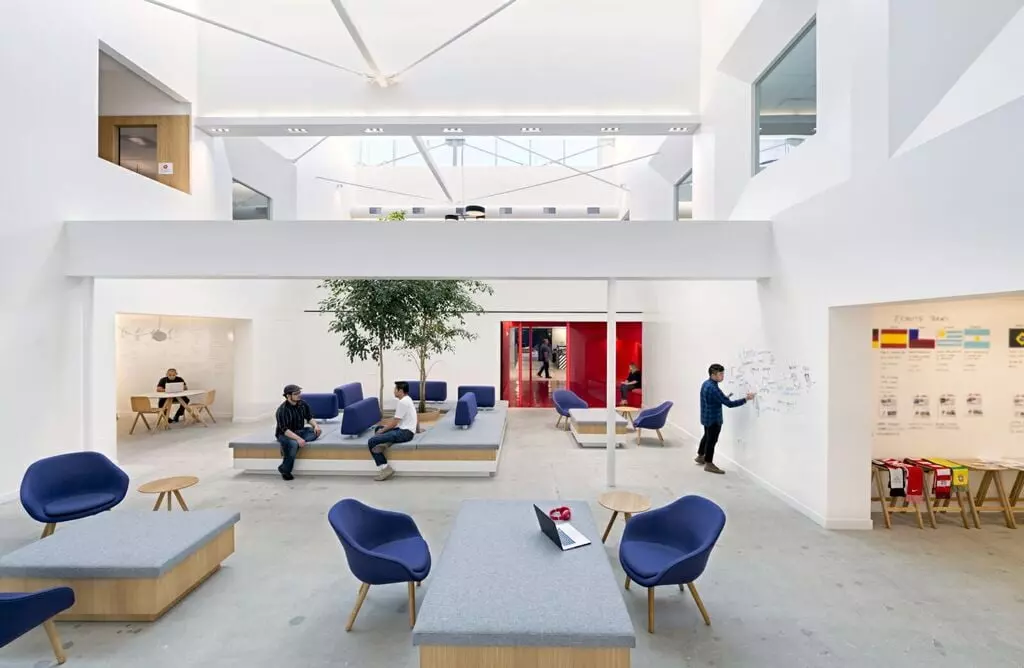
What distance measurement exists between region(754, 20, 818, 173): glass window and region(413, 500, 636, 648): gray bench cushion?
19.7 ft

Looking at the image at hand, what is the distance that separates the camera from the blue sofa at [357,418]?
765cm

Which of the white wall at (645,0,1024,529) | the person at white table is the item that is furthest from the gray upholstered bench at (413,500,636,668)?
the person at white table

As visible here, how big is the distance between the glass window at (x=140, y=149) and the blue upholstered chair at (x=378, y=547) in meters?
9.16

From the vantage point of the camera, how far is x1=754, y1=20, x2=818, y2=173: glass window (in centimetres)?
650

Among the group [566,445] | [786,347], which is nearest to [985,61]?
[786,347]

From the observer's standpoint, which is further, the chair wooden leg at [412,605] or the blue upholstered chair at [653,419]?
the blue upholstered chair at [653,419]

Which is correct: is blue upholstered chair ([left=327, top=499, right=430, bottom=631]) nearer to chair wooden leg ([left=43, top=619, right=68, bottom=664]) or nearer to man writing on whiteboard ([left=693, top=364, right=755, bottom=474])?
chair wooden leg ([left=43, top=619, right=68, bottom=664])

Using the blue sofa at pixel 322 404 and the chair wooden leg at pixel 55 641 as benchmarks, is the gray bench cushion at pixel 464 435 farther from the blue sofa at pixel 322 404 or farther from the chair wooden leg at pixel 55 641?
the chair wooden leg at pixel 55 641

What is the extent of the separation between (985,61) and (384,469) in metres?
7.96

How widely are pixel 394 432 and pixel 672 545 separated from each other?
14.6ft

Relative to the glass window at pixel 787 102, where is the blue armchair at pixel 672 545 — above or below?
below

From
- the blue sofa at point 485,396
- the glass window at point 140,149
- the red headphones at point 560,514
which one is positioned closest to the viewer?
the red headphones at point 560,514

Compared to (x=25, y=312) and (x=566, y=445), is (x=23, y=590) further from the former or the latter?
(x=566, y=445)

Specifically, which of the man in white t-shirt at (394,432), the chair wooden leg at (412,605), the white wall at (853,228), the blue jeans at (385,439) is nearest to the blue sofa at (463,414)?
the man in white t-shirt at (394,432)
